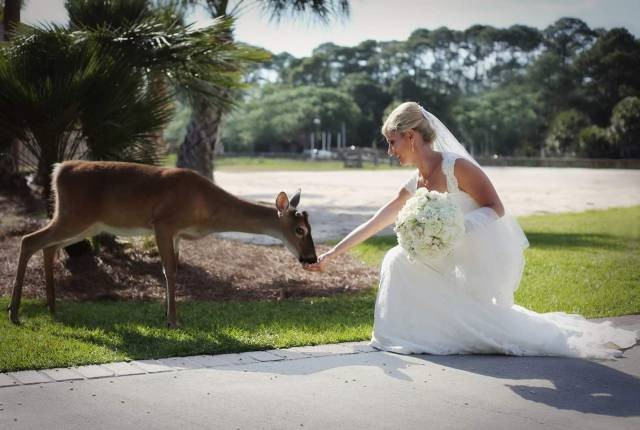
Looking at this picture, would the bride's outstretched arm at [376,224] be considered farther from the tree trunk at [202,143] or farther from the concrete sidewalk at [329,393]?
the tree trunk at [202,143]

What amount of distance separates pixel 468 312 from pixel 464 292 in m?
0.16

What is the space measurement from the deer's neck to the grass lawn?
0.77 m

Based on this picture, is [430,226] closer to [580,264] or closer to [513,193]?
[580,264]

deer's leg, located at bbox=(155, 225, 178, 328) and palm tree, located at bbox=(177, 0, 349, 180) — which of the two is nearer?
deer's leg, located at bbox=(155, 225, 178, 328)

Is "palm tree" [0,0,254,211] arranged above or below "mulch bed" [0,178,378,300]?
above

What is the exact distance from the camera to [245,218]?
7621 mm

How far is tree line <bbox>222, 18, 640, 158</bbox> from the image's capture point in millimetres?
20078

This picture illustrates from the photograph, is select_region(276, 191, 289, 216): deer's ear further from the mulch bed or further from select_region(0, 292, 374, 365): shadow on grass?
the mulch bed

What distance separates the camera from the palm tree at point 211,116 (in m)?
15.6

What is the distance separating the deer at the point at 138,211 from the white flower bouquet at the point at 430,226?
1.44 m

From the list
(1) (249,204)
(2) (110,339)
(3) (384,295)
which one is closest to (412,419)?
(3) (384,295)

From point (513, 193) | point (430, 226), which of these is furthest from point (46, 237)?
point (513, 193)

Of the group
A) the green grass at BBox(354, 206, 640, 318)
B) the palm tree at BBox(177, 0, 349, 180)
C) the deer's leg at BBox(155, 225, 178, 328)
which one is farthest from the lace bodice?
the palm tree at BBox(177, 0, 349, 180)

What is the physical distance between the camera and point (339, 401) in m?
4.73
